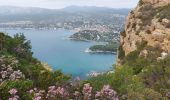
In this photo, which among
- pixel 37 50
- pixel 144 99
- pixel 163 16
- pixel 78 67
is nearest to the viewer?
pixel 144 99

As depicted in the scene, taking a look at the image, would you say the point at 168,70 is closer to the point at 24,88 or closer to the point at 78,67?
the point at 24,88

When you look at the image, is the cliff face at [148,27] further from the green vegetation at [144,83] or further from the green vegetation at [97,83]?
the green vegetation at [97,83]

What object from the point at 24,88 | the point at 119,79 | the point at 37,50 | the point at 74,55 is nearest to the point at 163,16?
the point at 119,79

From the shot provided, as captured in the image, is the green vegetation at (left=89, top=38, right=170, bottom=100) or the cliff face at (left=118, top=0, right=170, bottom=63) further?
Answer: the cliff face at (left=118, top=0, right=170, bottom=63)

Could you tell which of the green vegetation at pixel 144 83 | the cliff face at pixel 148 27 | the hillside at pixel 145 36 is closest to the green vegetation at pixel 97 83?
the green vegetation at pixel 144 83

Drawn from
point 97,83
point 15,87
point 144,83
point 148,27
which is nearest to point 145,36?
point 148,27

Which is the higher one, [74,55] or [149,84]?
[149,84]

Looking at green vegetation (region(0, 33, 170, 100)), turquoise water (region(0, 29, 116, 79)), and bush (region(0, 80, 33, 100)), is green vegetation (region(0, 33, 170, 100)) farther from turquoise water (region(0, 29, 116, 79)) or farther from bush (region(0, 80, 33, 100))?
turquoise water (region(0, 29, 116, 79))

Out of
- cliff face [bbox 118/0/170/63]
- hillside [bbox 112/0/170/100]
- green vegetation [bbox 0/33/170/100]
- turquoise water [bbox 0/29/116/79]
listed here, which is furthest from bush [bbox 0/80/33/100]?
turquoise water [bbox 0/29/116/79]

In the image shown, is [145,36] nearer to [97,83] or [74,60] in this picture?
[97,83]
